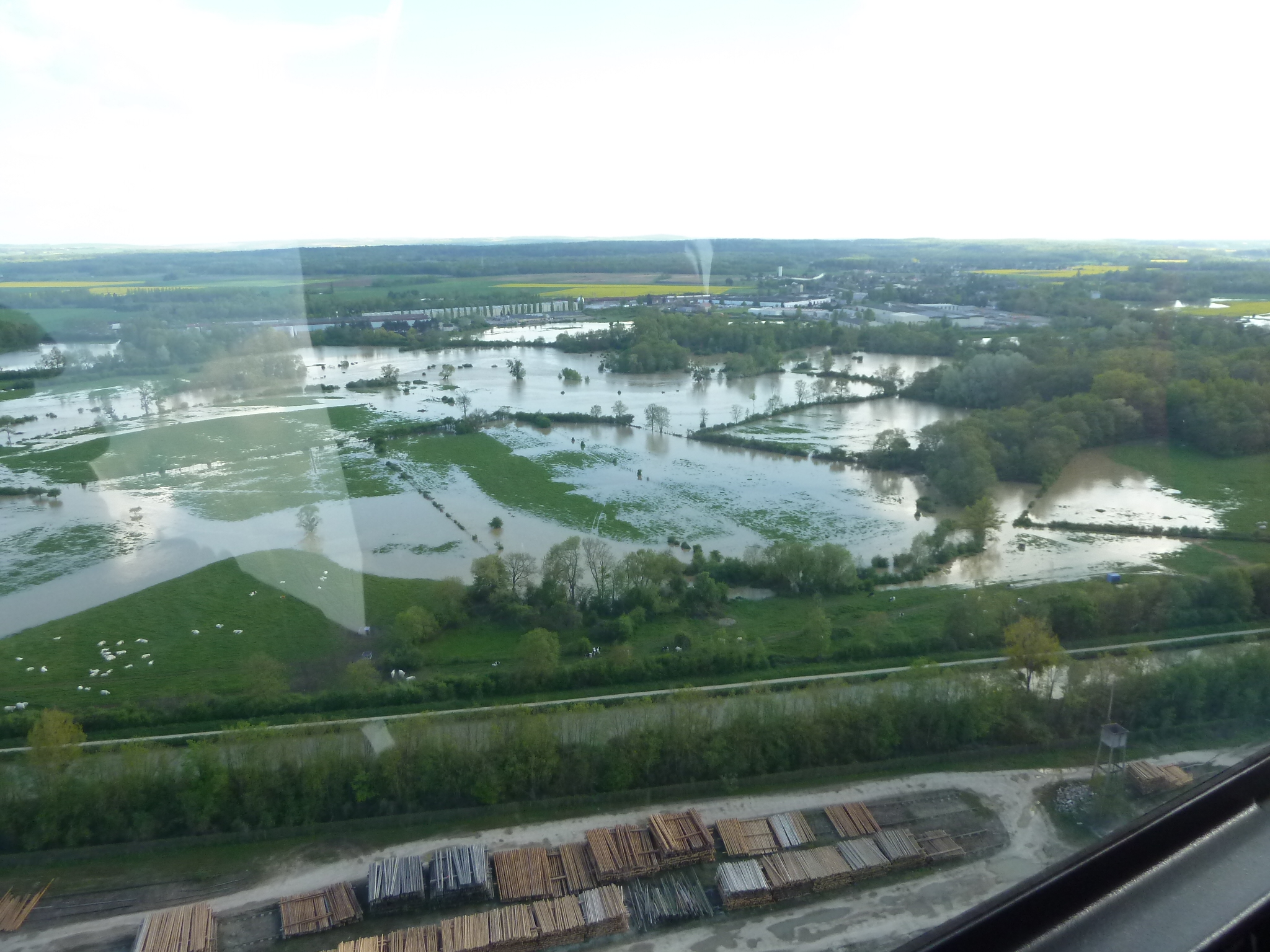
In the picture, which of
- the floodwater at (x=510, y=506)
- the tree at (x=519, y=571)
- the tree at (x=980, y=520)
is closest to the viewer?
the tree at (x=519, y=571)

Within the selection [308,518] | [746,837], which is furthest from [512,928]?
[308,518]

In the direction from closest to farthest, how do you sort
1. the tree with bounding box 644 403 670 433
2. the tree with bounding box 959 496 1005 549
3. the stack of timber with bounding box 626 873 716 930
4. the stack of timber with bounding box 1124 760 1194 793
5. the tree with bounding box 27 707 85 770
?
1. the stack of timber with bounding box 1124 760 1194 793
2. the stack of timber with bounding box 626 873 716 930
3. the tree with bounding box 27 707 85 770
4. the tree with bounding box 959 496 1005 549
5. the tree with bounding box 644 403 670 433

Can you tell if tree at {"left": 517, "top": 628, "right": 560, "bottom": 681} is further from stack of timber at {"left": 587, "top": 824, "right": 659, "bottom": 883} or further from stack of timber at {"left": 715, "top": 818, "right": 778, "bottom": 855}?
stack of timber at {"left": 715, "top": 818, "right": 778, "bottom": 855}

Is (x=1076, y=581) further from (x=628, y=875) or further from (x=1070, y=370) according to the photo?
(x=1070, y=370)

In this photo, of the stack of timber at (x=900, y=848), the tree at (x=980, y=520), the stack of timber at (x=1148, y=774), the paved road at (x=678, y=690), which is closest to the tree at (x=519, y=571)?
the paved road at (x=678, y=690)

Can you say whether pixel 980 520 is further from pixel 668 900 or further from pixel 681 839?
pixel 668 900

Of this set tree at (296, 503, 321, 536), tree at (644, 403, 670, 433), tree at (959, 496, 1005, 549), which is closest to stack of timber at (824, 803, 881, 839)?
tree at (959, 496, 1005, 549)

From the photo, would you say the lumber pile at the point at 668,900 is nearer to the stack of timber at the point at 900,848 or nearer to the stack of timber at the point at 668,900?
the stack of timber at the point at 668,900
